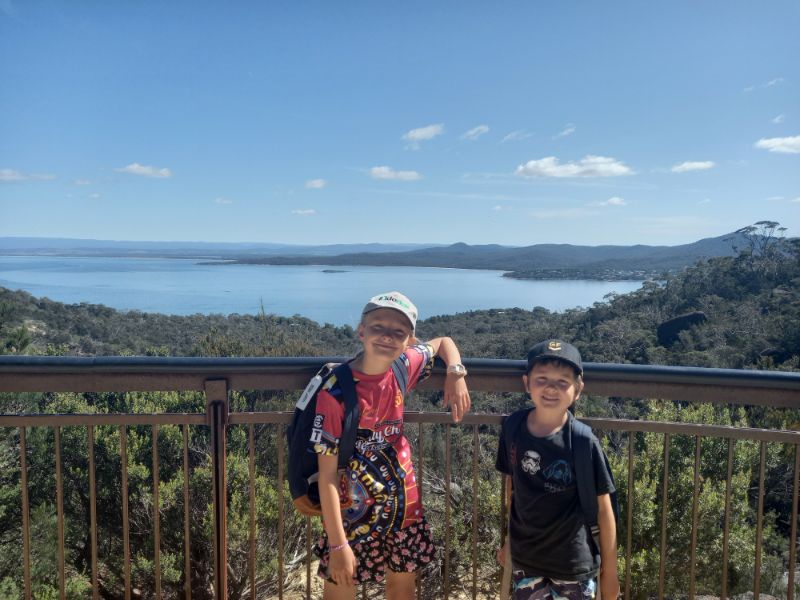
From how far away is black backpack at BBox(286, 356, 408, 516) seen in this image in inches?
78.0

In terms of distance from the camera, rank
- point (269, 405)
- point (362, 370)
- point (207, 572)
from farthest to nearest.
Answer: point (269, 405)
point (207, 572)
point (362, 370)

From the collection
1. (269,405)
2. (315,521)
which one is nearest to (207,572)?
(315,521)

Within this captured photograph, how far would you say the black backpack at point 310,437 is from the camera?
6.50 ft

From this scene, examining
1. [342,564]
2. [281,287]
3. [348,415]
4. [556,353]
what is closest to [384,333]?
[348,415]

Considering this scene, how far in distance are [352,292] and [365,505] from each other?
41193mm

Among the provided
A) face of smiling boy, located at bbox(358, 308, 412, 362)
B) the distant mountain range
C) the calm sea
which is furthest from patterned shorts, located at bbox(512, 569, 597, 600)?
the distant mountain range

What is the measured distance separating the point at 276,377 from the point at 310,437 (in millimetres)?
330

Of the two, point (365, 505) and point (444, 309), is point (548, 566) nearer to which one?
point (365, 505)

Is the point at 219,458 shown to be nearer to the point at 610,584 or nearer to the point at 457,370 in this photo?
the point at 457,370

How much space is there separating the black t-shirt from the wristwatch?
12.1 inches

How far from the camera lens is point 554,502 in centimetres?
198

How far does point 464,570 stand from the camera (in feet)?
18.5

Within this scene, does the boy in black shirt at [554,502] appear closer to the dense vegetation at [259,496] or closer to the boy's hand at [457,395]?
the boy's hand at [457,395]

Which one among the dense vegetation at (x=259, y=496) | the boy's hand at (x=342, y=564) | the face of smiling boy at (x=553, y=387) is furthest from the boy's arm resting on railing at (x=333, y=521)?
the dense vegetation at (x=259, y=496)
